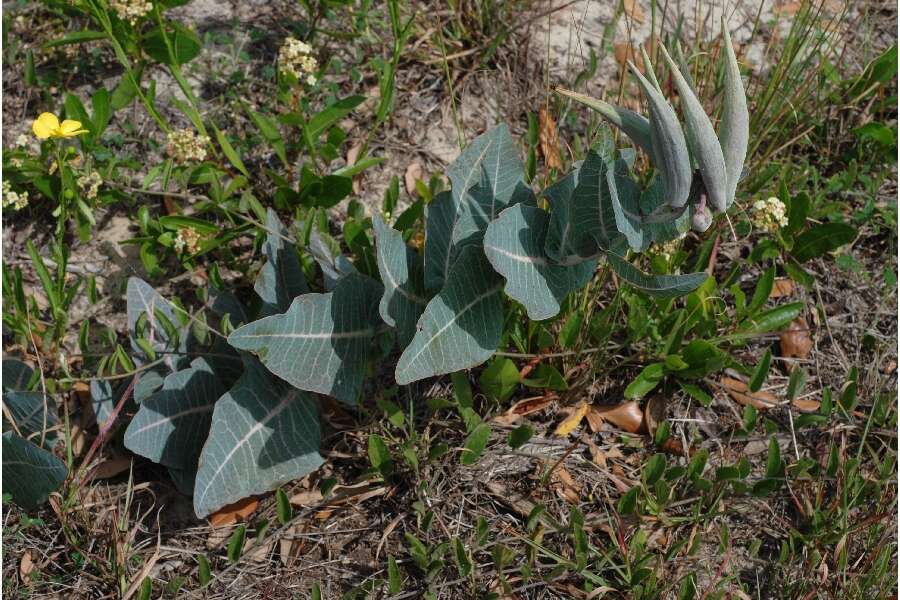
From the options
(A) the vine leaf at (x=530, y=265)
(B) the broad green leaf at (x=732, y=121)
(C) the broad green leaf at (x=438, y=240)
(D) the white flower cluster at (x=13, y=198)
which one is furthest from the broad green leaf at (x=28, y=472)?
(B) the broad green leaf at (x=732, y=121)

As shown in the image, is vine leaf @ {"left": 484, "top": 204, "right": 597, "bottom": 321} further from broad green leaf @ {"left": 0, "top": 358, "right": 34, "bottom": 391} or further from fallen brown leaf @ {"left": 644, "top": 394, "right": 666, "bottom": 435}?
broad green leaf @ {"left": 0, "top": 358, "right": 34, "bottom": 391}

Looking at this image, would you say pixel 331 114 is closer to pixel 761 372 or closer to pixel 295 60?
pixel 295 60

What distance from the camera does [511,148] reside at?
1905mm

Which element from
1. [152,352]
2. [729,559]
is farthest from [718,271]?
[152,352]

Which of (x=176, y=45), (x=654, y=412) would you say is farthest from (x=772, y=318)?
(x=176, y=45)

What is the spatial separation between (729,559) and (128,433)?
1.36m

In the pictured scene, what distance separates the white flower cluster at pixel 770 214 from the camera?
7.38 feet

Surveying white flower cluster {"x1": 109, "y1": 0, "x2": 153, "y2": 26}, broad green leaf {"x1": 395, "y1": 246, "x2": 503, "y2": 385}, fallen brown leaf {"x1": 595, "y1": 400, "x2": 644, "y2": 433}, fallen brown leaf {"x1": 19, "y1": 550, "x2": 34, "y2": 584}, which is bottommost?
fallen brown leaf {"x1": 19, "y1": 550, "x2": 34, "y2": 584}

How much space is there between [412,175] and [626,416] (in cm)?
97

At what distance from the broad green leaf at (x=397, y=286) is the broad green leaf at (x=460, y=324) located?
0.36ft

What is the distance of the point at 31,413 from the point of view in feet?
6.60

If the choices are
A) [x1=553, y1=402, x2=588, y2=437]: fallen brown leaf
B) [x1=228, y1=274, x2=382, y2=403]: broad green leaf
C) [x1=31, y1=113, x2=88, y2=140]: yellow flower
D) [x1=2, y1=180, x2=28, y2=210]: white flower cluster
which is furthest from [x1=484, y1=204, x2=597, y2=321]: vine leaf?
[x1=2, y1=180, x2=28, y2=210]: white flower cluster

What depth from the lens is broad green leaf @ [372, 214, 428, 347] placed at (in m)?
1.74

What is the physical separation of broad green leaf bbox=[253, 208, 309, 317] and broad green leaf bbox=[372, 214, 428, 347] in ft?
0.90
